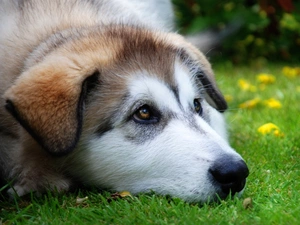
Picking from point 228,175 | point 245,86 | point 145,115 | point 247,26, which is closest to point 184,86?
point 145,115

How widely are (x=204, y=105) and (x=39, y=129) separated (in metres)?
1.29

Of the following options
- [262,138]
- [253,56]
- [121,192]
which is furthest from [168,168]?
[253,56]

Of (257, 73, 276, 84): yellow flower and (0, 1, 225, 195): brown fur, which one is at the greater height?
(0, 1, 225, 195): brown fur

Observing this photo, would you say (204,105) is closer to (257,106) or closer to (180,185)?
(180,185)

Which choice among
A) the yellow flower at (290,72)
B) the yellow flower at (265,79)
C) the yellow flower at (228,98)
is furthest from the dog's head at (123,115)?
the yellow flower at (290,72)

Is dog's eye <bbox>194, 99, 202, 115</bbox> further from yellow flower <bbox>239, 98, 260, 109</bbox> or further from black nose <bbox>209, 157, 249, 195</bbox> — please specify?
yellow flower <bbox>239, 98, 260, 109</bbox>

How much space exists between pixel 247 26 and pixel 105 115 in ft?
18.8

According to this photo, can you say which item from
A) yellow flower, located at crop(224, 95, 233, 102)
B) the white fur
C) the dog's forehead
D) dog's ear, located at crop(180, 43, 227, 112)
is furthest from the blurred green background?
the white fur

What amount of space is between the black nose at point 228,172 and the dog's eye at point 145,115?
0.53 metres

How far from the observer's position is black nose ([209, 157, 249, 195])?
3.47 meters

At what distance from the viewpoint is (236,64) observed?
9367mm

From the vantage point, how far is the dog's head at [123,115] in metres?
3.54

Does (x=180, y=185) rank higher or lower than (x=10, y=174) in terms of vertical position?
lower

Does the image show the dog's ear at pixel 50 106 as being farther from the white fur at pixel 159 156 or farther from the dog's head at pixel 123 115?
the white fur at pixel 159 156
